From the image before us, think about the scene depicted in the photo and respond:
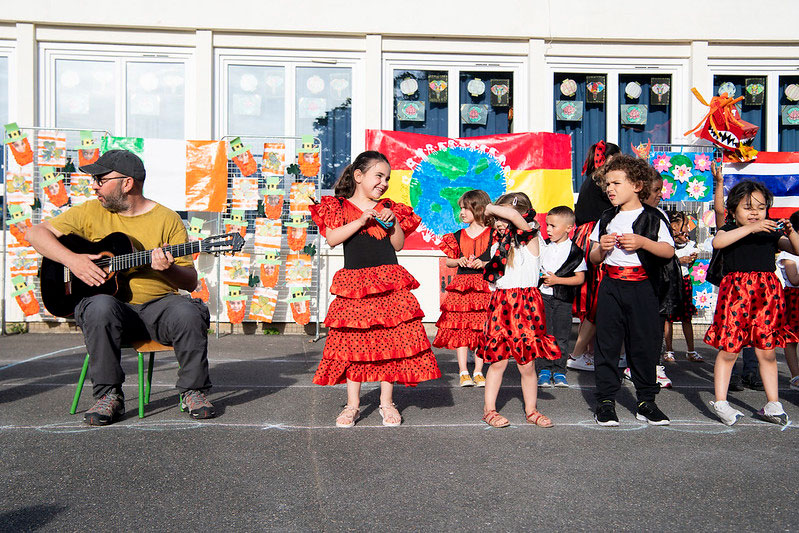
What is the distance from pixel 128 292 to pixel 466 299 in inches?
98.6

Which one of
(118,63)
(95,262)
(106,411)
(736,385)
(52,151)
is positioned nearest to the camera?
(106,411)

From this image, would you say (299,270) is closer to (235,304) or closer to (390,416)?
(235,304)

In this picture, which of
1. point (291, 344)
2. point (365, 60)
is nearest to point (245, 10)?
point (365, 60)

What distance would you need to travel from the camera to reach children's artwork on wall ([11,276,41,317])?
8.52 meters

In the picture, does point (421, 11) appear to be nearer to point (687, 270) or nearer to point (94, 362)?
point (687, 270)

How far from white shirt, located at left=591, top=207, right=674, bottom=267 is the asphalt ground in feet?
3.22

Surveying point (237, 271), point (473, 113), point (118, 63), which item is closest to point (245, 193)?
point (237, 271)

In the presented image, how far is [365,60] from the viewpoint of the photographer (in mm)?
9703

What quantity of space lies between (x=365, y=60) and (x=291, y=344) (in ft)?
A: 12.8

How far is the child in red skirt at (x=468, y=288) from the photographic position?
5.68m

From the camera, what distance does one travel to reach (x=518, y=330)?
A: 444 cm

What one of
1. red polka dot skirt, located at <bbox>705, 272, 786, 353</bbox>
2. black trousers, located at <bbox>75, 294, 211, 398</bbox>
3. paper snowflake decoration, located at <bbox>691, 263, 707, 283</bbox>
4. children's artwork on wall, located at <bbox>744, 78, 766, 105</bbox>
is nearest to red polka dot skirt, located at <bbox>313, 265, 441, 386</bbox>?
black trousers, located at <bbox>75, 294, 211, 398</bbox>

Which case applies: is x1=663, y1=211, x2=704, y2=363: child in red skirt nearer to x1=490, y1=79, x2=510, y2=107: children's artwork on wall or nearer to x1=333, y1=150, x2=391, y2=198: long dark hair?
x1=333, y1=150, x2=391, y2=198: long dark hair

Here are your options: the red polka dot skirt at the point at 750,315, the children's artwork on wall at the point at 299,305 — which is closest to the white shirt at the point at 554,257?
the red polka dot skirt at the point at 750,315
